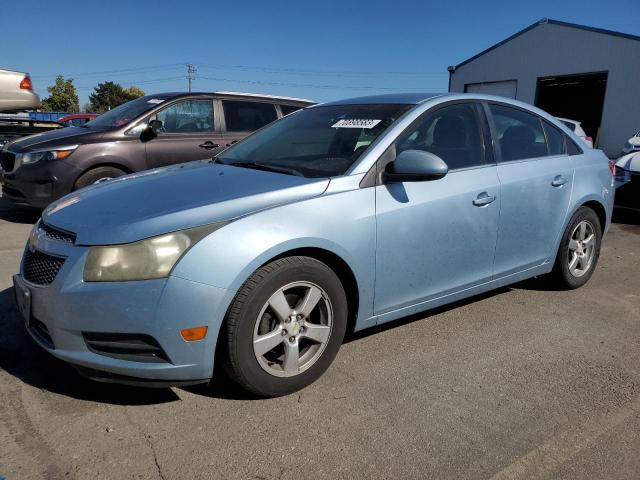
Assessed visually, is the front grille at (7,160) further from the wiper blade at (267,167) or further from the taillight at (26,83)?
the wiper blade at (267,167)

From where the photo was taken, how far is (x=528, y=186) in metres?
3.76

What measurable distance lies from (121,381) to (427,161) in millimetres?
1904

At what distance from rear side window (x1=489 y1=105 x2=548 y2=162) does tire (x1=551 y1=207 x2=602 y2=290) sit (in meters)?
0.65

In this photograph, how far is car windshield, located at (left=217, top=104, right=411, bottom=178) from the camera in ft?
10.4

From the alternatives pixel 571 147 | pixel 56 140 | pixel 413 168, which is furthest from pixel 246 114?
pixel 413 168

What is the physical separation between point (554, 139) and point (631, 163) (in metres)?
4.10

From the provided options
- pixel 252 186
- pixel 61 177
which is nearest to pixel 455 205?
pixel 252 186

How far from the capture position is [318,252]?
2760 millimetres

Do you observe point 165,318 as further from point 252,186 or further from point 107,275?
point 252,186

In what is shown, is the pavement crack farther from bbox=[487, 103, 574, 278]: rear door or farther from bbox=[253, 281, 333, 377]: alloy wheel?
bbox=[487, 103, 574, 278]: rear door

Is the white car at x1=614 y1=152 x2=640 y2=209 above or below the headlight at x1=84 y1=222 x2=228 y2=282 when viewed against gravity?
below

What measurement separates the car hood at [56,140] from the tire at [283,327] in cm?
487

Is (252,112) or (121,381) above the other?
(252,112)

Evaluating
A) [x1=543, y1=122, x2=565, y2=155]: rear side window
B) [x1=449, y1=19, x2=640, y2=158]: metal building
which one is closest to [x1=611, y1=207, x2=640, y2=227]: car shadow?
[x1=543, y1=122, x2=565, y2=155]: rear side window
